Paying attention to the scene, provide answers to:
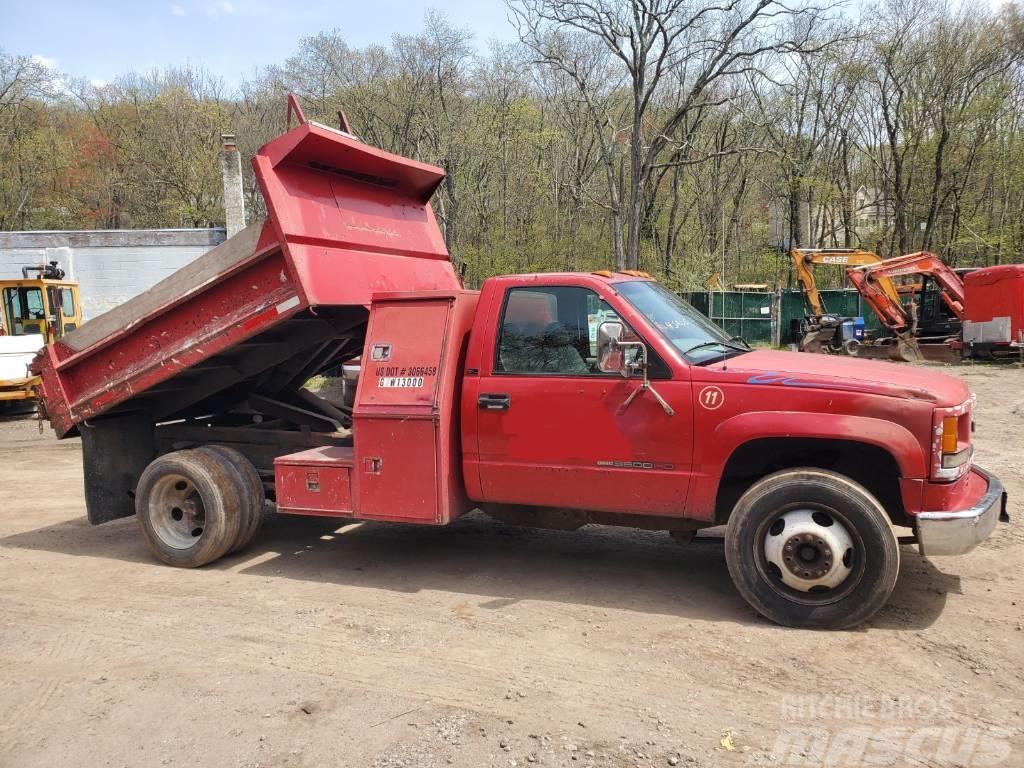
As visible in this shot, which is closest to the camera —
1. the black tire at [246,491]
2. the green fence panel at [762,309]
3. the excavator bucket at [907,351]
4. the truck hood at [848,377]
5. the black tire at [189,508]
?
the truck hood at [848,377]

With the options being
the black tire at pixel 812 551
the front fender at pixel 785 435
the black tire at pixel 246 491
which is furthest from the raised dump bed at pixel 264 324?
the black tire at pixel 812 551

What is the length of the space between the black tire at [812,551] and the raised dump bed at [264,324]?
3128mm

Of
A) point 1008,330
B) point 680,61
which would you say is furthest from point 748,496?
point 680,61

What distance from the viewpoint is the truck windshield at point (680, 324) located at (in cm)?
496

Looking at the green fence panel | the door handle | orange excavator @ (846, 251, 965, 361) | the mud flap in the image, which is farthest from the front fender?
the green fence panel

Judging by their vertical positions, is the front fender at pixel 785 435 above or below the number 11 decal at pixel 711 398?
below

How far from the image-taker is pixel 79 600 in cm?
535

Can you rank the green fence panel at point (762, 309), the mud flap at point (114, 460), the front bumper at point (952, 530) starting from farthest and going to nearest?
the green fence panel at point (762, 309), the mud flap at point (114, 460), the front bumper at point (952, 530)

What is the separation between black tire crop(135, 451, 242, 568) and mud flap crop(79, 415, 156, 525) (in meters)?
0.49

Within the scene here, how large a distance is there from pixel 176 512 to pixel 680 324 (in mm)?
4168

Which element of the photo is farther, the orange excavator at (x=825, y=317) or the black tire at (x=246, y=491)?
the orange excavator at (x=825, y=317)

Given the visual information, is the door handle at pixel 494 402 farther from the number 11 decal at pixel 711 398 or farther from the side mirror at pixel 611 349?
the number 11 decal at pixel 711 398

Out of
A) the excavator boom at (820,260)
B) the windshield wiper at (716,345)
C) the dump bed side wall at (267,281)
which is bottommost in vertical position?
the windshield wiper at (716,345)

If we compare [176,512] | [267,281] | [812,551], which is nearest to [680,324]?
[812,551]
